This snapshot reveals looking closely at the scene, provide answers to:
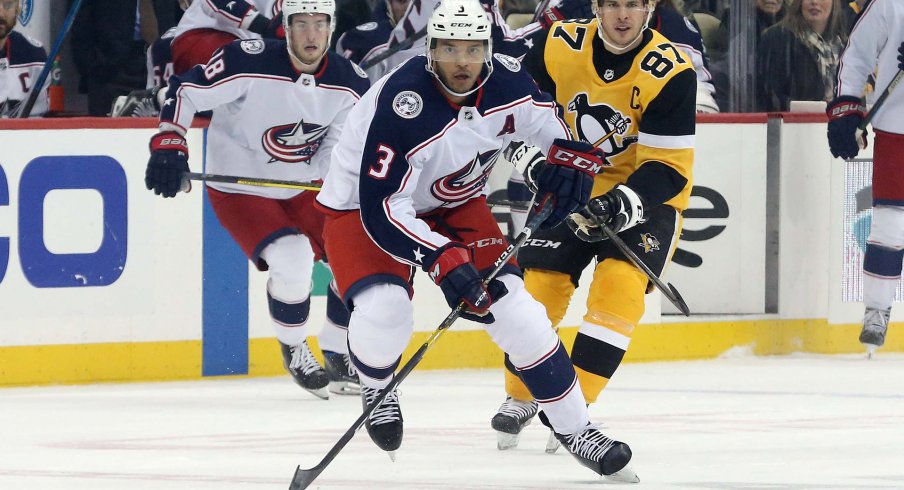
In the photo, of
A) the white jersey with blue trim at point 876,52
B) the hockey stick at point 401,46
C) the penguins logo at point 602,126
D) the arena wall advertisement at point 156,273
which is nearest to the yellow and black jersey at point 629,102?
the penguins logo at point 602,126

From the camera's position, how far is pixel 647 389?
18.1 feet

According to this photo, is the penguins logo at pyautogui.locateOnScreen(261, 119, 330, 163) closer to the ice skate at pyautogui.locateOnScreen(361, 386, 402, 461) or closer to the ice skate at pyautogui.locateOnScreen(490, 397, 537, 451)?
the ice skate at pyautogui.locateOnScreen(490, 397, 537, 451)

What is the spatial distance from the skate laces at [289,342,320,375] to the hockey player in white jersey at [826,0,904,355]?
2.15 m

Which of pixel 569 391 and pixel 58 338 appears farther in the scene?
pixel 58 338

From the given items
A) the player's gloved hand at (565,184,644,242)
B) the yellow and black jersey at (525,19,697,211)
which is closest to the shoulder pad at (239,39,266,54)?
the yellow and black jersey at (525,19,697,211)

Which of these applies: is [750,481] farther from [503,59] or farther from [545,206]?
[503,59]

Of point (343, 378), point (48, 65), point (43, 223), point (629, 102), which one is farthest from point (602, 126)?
point (48, 65)

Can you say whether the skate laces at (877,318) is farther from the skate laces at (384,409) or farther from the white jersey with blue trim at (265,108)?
the skate laces at (384,409)

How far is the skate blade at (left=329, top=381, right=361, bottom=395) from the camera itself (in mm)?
5473

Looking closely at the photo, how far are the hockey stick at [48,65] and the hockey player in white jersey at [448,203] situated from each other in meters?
2.39

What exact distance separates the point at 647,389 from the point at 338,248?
1.89m

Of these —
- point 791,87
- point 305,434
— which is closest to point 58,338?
point 305,434

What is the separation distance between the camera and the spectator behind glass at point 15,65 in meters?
6.00

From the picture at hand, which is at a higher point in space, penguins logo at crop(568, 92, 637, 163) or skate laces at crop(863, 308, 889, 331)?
penguins logo at crop(568, 92, 637, 163)
